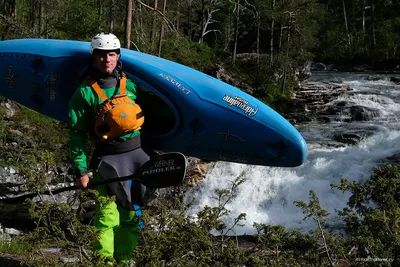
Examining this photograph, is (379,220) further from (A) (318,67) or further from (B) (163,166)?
(A) (318,67)

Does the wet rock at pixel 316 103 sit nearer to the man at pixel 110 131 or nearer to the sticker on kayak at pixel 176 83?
the sticker on kayak at pixel 176 83

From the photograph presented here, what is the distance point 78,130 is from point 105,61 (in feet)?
1.47

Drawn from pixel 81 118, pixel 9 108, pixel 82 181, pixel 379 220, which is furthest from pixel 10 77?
pixel 9 108

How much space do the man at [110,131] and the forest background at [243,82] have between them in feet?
0.81

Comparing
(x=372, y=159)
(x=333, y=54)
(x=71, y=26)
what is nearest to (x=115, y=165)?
(x=372, y=159)

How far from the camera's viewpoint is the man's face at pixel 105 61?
2.72 m

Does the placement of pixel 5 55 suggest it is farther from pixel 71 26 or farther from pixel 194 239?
pixel 71 26

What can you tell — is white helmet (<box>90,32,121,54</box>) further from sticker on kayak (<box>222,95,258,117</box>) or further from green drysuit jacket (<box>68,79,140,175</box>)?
sticker on kayak (<box>222,95,258,117</box>)

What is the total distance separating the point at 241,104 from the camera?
3.66 m

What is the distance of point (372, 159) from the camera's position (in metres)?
9.88

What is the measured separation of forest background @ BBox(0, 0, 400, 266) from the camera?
2117mm

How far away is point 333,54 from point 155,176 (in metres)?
28.7

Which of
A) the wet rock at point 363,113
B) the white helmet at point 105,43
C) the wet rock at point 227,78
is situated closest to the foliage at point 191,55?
the wet rock at point 227,78

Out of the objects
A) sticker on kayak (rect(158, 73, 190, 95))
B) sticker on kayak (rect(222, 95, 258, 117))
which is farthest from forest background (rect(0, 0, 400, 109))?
sticker on kayak (rect(222, 95, 258, 117))
